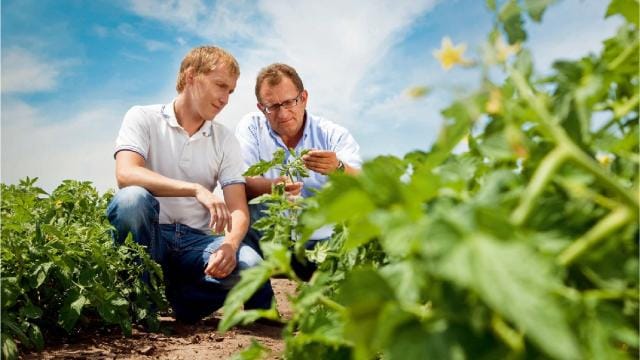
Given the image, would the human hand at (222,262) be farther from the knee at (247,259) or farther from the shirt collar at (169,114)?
the shirt collar at (169,114)

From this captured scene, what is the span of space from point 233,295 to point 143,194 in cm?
220

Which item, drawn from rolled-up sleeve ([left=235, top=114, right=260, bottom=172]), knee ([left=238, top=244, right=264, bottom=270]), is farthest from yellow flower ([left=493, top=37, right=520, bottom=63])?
rolled-up sleeve ([left=235, top=114, right=260, bottom=172])

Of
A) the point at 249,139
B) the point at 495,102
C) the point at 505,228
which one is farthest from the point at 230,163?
the point at 505,228

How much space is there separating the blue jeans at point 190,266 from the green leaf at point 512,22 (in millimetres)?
2484

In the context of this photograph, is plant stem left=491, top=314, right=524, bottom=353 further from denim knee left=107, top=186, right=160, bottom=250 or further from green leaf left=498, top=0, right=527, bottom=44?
denim knee left=107, top=186, right=160, bottom=250

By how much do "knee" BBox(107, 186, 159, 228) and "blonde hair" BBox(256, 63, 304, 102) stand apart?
1.35 m

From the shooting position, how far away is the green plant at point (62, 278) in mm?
2262

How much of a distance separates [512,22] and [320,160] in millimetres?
2143

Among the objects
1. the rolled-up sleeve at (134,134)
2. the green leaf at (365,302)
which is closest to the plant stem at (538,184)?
the green leaf at (365,302)

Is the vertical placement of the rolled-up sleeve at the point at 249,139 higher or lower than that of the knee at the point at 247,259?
higher

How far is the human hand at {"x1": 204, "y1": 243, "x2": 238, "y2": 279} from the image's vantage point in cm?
294

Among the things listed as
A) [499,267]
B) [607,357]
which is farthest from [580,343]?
[499,267]

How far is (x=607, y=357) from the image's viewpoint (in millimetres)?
579

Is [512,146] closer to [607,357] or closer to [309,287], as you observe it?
[607,357]
